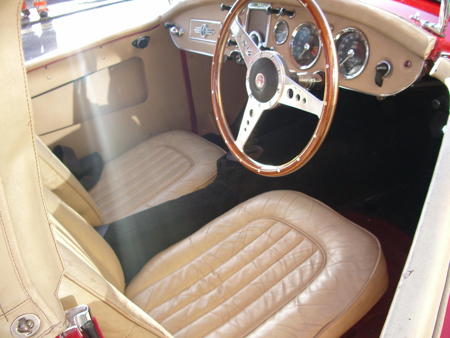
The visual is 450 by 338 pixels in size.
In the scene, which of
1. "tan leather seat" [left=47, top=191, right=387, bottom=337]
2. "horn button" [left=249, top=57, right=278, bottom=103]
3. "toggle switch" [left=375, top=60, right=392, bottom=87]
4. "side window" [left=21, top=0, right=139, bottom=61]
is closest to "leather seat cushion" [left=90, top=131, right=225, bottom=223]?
"tan leather seat" [left=47, top=191, right=387, bottom=337]

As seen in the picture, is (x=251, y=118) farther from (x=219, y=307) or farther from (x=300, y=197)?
(x=219, y=307)

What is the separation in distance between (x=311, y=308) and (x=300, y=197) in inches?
16.2

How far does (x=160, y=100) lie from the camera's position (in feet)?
7.34

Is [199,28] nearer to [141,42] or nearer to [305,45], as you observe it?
[141,42]

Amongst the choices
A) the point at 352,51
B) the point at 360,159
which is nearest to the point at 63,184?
the point at 352,51

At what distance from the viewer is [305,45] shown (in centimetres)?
136

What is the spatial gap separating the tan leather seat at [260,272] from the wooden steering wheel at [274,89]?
0.20m

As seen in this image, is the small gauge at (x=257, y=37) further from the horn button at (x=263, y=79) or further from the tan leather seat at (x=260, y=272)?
the tan leather seat at (x=260, y=272)

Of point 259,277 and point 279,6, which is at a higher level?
point 279,6

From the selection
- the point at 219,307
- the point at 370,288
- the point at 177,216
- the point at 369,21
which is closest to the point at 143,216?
the point at 177,216

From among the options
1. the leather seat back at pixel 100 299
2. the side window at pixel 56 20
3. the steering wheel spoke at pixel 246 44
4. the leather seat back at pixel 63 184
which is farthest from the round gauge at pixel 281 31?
the side window at pixel 56 20

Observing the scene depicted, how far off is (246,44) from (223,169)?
58cm

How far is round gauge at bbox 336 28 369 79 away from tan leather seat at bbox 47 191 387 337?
428mm

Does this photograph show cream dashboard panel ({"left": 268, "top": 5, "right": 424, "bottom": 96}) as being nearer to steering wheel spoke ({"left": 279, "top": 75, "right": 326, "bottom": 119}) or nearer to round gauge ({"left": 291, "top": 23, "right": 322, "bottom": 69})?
round gauge ({"left": 291, "top": 23, "right": 322, "bottom": 69})
